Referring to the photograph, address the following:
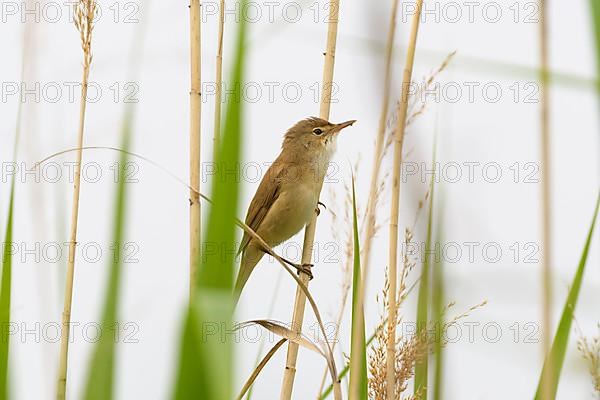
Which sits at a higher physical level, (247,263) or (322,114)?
(322,114)

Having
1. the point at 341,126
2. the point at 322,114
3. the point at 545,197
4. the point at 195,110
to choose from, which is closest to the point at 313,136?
the point at 341,126

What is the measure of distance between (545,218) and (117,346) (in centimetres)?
79

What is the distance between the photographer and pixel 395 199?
7.78 ft

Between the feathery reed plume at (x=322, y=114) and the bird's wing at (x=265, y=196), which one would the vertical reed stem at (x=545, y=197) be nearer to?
the feathery reed plume at (x=322, y=114)

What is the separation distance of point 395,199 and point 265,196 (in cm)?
191

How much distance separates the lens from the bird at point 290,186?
3.88 metres

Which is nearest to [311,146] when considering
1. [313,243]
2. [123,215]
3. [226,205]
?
[313,243]

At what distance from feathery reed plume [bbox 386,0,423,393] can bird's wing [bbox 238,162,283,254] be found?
1819 millimetres

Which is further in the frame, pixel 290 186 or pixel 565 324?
pixel 290 186

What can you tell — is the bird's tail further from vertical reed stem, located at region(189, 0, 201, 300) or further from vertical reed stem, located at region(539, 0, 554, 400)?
vertical reed stem, located at region(539, 0, 554, 400)

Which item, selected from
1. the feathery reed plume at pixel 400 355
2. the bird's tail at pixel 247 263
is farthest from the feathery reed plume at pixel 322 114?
the bird's tail at pixel 247 263

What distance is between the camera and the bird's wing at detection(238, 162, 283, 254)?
13.6ft

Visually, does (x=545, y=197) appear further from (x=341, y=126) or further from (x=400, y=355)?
(x=341, y=126)

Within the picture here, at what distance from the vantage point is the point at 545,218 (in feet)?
4.10
